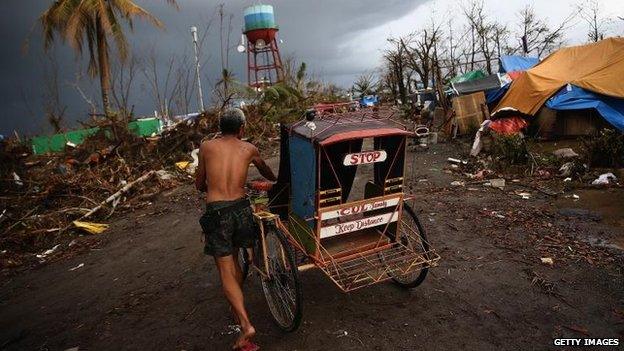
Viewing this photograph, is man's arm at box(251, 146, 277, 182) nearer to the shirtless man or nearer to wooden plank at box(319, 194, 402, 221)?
the shirtless man

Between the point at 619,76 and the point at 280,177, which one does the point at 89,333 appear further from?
the point at 619,76

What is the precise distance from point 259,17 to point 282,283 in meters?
21.7

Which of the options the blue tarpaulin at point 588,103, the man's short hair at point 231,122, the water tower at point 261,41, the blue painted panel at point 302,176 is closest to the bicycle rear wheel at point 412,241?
the blue painted panel at point 302,176

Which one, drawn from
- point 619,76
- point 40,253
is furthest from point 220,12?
point 619,76

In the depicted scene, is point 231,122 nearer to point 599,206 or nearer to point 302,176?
point 302,176

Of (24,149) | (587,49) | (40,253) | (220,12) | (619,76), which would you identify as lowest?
(40,253)

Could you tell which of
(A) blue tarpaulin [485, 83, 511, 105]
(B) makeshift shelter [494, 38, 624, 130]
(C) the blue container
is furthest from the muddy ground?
(C) the blue container

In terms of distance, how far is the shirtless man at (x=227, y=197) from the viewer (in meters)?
3.00

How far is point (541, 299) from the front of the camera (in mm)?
3533

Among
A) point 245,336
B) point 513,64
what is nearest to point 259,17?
point 513,64

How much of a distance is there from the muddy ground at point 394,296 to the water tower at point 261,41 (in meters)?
17.9

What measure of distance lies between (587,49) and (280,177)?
12519 millimetres

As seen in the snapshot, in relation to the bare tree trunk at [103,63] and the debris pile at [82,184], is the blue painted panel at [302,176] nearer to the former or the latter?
the debris pile at [82,184]

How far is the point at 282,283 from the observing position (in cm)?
323
